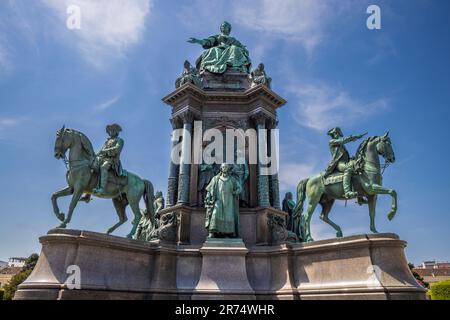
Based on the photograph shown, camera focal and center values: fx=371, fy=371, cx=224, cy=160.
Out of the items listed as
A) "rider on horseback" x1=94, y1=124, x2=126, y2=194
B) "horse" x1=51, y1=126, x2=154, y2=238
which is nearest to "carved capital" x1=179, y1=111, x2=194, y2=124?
"rider on horseback" x1=94, y1=124, x2=126, y2=194

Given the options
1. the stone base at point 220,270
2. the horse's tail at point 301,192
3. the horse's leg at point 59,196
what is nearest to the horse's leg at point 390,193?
the stone base at point 220,270

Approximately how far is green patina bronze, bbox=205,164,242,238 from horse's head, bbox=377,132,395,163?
525cm

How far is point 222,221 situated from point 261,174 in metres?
3.56

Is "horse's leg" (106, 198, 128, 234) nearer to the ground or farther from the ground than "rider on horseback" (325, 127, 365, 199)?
nearer to the ground

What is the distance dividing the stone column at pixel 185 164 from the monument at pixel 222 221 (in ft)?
0.17

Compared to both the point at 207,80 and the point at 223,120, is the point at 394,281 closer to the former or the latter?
the point at 223,120

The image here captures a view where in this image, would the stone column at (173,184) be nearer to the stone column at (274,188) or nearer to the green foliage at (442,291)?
the stone column at (274,188)

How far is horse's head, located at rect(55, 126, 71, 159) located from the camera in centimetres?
1312

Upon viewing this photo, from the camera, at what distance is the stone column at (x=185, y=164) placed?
15.2m

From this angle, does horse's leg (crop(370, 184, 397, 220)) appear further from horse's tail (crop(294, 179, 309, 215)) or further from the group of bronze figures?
horse's tail (crop(294, 179, 309, 215))

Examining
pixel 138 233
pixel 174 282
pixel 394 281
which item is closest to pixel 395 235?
pixel 394 281

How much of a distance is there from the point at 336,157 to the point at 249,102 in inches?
197

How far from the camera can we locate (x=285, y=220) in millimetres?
16141
